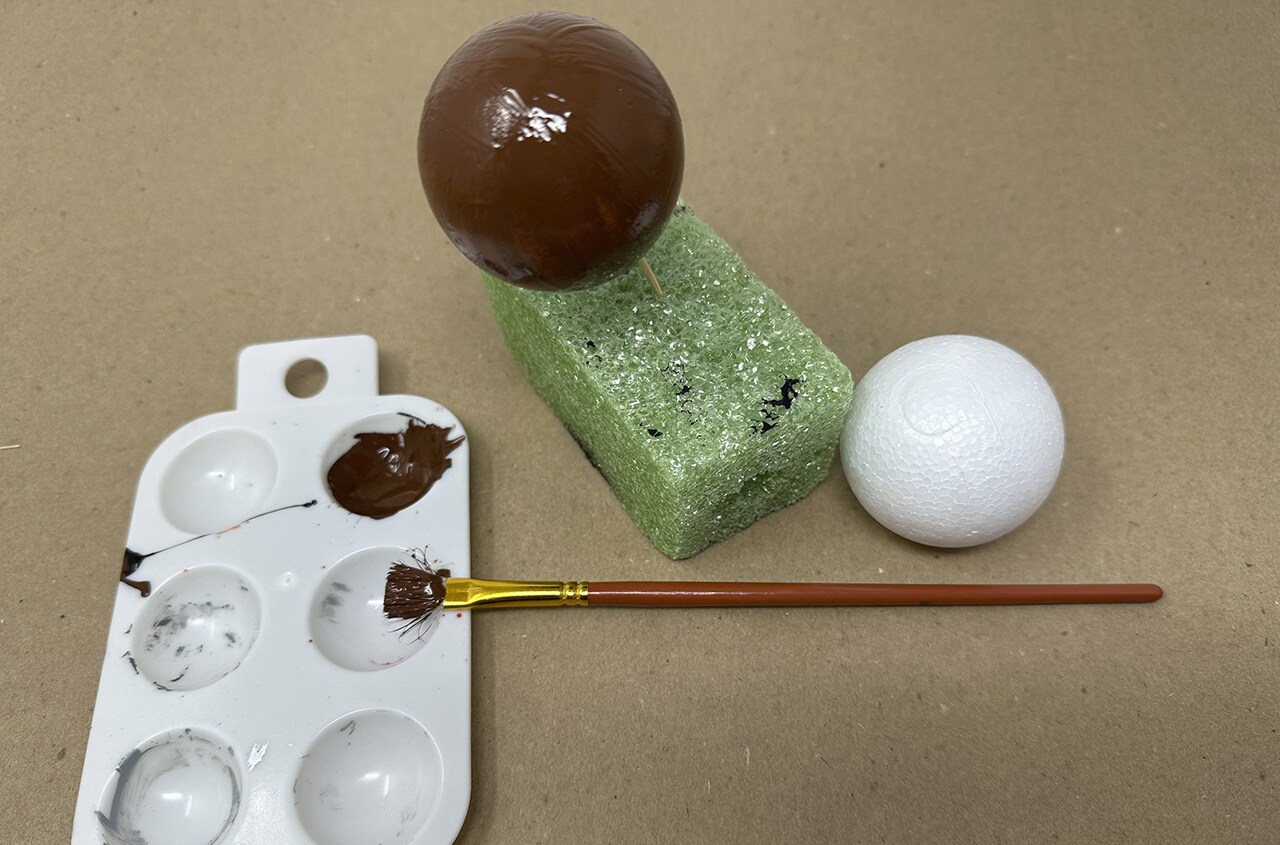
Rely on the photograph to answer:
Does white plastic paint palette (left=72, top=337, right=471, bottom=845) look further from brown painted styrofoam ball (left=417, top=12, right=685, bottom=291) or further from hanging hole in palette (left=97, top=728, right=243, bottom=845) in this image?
brown painted styrofoam ball (left=417, top=12, right=685, bottom=291)

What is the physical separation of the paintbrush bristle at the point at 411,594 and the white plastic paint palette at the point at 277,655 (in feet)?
0.05

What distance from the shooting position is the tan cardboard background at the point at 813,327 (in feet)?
2.36

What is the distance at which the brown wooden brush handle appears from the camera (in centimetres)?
74

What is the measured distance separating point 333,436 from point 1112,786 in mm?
696

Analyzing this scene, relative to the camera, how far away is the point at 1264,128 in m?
1.06

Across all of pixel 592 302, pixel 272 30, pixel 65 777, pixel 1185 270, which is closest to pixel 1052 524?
pixel 1185 270

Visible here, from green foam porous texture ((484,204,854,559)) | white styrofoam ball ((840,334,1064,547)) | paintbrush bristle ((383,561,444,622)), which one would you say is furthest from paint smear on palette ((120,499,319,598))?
white styrofoam ball ((840,334,1064,547))

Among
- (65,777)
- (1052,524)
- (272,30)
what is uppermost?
(272,30)

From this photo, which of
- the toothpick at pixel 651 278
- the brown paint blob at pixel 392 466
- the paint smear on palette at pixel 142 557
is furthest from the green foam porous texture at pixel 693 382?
the paint smear on palette at pixel 142 557

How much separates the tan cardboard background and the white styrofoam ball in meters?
0.09

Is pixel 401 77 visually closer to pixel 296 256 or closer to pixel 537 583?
pixel 296 256

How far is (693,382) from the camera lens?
715 millimetres

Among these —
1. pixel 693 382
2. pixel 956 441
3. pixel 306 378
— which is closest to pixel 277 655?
pixel 306 378

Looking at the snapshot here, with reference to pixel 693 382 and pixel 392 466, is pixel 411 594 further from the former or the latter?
pixel 693 382
